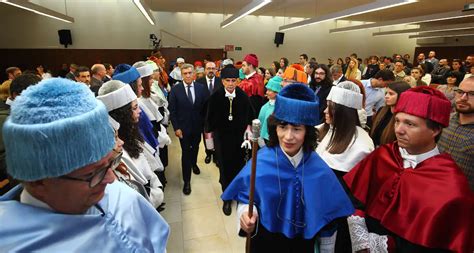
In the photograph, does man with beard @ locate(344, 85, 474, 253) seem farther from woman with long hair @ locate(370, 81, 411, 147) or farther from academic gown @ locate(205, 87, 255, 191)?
academic gown @ locate(205, 87, 255, 191)

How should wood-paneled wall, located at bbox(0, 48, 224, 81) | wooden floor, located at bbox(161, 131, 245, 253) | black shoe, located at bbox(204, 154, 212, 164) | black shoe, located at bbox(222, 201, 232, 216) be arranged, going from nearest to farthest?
wooden floor, located at bbox(161, 131, 245, 253) → black shoe, located at bbox(222, 201, 232, 216) → black shoe, located at bbox(204, 154, 212, 164) → wood-paneled wall, located at bbox(0, 48, 224, 81)

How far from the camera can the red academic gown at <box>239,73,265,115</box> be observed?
5.08m

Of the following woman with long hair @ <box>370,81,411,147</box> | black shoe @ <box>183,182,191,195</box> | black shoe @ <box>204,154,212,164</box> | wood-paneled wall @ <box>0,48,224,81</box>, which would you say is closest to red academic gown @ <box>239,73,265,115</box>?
black shoe @ <box>204,154,212,164</box>

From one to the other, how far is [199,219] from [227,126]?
1.26 meters

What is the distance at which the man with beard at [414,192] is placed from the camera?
4.43ft

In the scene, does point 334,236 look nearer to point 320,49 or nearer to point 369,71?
point 369,71

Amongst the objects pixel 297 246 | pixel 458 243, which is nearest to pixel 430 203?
pixel 458 243

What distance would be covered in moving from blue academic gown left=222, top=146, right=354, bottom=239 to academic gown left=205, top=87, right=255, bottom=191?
197 centimetres

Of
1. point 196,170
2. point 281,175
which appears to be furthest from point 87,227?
point 196,170

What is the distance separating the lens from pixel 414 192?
57.8 inches

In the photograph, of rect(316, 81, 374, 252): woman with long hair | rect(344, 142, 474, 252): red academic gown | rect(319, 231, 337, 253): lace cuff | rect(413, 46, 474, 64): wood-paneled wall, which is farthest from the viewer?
rect(413, 46, 474, 64): wood-paneled wall

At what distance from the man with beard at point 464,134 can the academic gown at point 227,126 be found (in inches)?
88.2

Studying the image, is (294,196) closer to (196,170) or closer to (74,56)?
(196,170)

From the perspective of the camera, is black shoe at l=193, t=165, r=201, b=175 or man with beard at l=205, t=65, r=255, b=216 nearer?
man with beard at l=205, t=65, r=255, b=216
